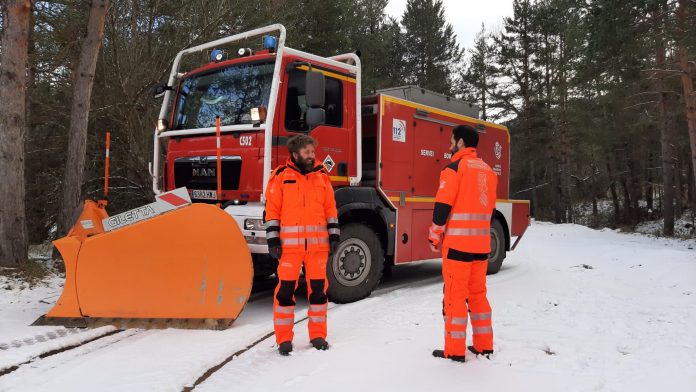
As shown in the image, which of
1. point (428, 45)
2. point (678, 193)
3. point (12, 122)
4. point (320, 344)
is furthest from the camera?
point (428, 45)

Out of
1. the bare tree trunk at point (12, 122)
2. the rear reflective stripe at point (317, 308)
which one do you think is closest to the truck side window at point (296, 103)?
the rear reflective stripe at point (317, 308)

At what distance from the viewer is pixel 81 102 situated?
7.77 meters

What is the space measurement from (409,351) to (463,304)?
0.67 metres

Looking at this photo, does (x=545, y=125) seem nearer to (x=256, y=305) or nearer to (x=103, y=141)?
(x=103, y=141)

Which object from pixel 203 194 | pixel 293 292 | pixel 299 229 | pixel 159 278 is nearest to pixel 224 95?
pixel 203 194


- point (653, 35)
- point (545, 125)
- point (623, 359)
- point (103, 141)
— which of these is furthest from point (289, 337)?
point (545, 125)

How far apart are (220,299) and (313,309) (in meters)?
0.99

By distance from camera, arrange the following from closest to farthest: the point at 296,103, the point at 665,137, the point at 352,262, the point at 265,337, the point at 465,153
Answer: the point at 465,153 < the point at 265,337 < the point at 296,103 < the point at 352,262 < the point at 665,137

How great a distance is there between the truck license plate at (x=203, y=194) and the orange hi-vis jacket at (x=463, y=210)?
2842 millimetres

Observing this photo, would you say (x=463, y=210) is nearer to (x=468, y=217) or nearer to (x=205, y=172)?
(x=468, y=217)

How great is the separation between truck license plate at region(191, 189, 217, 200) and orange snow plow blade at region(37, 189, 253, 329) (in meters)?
0.95

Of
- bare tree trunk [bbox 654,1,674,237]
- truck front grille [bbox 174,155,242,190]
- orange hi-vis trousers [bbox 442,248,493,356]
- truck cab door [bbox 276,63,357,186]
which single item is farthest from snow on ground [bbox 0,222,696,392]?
bare tree trunk [bbox 654,1,674,237]

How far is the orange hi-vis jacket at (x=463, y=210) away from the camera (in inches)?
148

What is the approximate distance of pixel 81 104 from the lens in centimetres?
778
